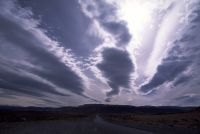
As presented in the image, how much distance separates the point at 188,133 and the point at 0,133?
3102cm

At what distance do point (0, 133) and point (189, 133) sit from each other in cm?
3116

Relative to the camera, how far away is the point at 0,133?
35.5 metres

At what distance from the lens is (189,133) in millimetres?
36406

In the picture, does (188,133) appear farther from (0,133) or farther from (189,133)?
(0,133)

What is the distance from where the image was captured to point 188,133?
36.5 metres

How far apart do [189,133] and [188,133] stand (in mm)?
156

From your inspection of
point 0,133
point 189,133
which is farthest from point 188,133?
point 0,133
